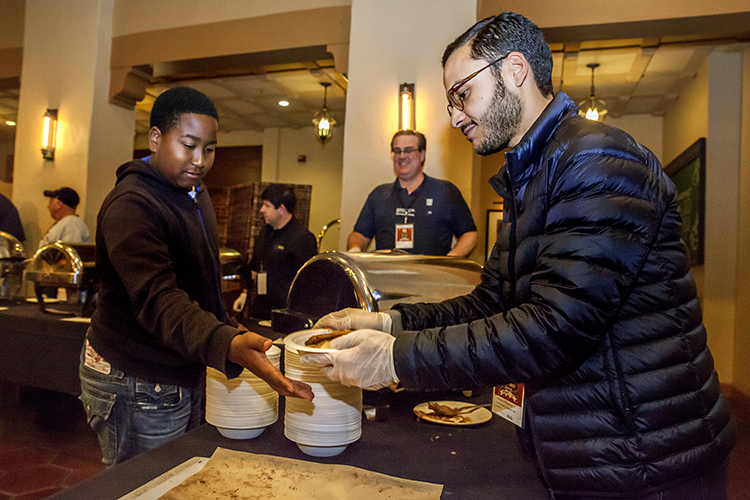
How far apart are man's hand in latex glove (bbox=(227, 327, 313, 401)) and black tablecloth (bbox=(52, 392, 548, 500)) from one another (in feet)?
0.56

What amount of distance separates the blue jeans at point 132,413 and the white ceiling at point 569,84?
5057 millimetres

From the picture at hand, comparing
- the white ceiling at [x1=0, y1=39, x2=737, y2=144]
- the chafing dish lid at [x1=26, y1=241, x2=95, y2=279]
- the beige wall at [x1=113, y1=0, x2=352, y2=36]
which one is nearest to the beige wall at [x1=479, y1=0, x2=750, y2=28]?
the white ceiling at [x1=0, y1=39, x2=737, y2=144]

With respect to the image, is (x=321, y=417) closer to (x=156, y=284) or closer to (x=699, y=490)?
(x=156, y=284)

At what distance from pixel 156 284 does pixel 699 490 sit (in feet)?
4.45

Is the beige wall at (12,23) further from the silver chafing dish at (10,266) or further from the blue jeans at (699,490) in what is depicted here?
the blue jeans at (699,490)

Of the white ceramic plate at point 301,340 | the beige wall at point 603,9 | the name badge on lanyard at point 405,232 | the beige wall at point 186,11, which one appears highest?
the beige wall at point 186,11

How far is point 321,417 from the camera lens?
1188mm

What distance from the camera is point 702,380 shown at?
3.33 ft

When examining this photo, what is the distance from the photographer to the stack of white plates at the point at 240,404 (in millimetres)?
1270

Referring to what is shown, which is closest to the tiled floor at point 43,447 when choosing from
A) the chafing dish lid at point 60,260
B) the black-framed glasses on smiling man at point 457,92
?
the chafing dish lid at point 60,260

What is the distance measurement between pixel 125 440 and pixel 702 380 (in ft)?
5.03

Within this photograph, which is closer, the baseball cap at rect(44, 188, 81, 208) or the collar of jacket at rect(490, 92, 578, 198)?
the collar of jacket at rect(490, 92, 578, 198)

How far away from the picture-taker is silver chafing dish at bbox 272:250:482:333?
170cm

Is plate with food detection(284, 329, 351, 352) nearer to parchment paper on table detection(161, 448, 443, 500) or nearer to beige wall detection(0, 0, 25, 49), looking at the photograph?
parchment paper on table detection(161, 448, 443, 500)
